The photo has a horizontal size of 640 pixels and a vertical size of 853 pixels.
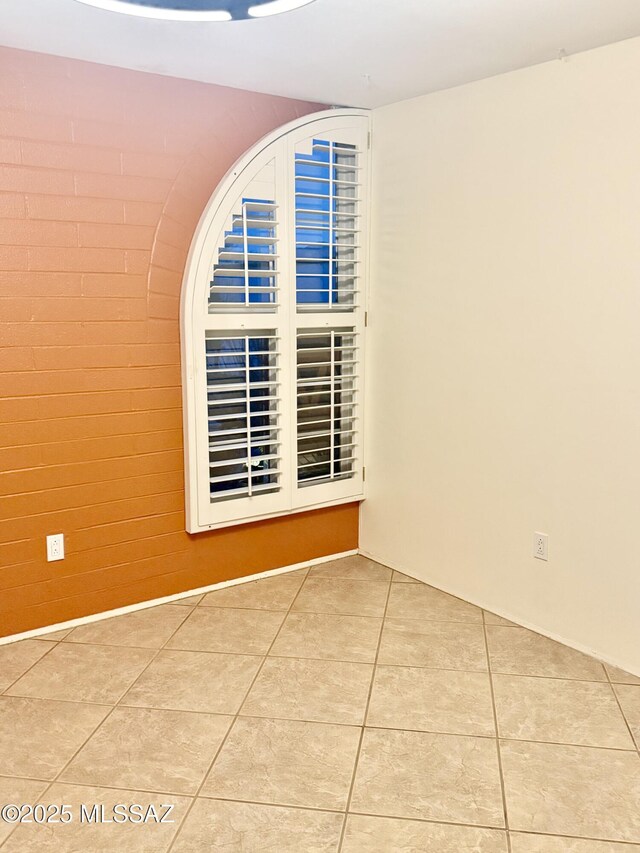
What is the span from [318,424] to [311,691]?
136 centimetres

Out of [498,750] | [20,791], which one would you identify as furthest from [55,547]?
[498,750]

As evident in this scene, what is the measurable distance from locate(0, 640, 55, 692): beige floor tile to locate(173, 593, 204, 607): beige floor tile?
0.59 m

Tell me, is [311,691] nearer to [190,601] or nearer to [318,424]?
[190,601]

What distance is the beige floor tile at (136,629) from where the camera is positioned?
9.82 feet

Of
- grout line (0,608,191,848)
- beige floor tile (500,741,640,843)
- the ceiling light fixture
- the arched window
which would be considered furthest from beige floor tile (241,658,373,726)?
the ceiling light fixture

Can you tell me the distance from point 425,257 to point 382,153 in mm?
561

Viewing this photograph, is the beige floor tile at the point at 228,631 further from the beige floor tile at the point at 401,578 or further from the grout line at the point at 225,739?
the beige floor tile at the point at 401,578

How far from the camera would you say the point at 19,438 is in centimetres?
287

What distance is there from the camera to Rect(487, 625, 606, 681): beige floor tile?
274 cm

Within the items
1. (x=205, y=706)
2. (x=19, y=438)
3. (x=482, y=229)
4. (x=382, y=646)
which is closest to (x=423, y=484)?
(x=382, y=646)

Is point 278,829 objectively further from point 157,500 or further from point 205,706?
point 157,500

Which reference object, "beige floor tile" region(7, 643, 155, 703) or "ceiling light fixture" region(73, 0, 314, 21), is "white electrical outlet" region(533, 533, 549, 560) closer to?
"beige floor tile" region(7, 643, 155, 703)

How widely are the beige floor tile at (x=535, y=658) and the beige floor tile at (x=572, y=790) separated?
0.45 m

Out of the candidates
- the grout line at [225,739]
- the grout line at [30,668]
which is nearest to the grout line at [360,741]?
the grout line at [225,739]
